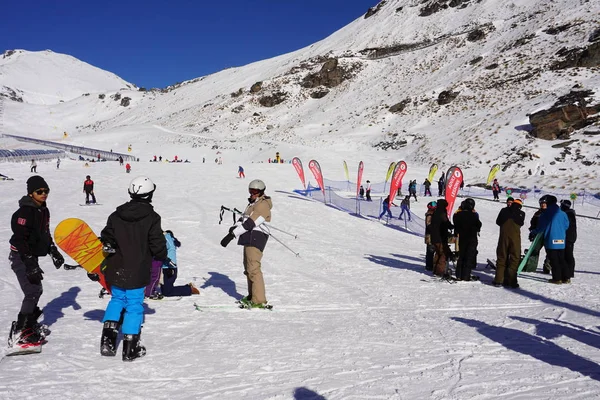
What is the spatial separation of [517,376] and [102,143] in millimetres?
76048

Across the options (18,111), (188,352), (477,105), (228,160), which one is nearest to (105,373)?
(188,352)

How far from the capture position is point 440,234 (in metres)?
8.69

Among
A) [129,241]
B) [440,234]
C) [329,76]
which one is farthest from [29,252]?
[329,76]

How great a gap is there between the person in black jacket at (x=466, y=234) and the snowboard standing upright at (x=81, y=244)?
21.1 ft

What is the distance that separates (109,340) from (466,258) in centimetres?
670

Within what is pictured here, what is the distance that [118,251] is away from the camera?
422 centimetres

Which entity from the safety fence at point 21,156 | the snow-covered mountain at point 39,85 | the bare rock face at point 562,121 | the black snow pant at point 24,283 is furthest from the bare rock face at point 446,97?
the snow-covered mountain at point 39,85

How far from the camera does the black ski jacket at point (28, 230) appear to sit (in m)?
4.32

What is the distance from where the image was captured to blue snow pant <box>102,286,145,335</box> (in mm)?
4281

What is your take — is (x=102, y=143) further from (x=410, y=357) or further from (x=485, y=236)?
(x=410, y=357)

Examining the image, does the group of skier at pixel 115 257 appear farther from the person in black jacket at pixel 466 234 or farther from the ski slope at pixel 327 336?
the person in black jacket at pixel 466 234

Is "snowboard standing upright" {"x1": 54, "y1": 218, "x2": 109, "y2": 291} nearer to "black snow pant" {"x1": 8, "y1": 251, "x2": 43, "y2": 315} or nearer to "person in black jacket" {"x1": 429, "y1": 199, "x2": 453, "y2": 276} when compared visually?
"black snow pant" {"x1": 8, "y1": 251, "x2": 43, "y2": 315}

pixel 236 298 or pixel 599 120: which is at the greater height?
pixel 599 120

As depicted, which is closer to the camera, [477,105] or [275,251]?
[275,251]
